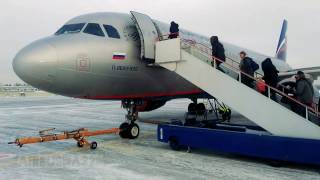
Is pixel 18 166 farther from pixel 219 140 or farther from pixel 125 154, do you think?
pixel 219 140

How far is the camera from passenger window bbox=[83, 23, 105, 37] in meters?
10.6

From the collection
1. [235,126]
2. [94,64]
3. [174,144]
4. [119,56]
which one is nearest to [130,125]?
[174,144]

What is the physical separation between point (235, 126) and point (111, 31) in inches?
200

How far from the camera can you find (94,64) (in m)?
10.2

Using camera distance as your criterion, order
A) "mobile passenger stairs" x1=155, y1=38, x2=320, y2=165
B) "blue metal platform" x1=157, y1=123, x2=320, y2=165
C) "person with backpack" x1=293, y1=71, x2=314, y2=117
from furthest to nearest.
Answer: "person with backpack" x1=293, y1=71, x2=314, y2=117
"mobile passenger stairs" x1=155, y1=38, x2=320, y2=165
"blue metal platform" x1=157, y1=123, x2=320, y2=165

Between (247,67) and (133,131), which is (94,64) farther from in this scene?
(247,67)

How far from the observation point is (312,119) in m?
9.05

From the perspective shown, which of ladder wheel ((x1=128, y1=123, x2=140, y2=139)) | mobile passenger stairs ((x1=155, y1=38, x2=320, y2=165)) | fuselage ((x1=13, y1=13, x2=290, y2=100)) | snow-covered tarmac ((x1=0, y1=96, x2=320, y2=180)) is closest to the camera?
snow-covered tarmac ((x1=0, y1=96, x2=320, y2=180))

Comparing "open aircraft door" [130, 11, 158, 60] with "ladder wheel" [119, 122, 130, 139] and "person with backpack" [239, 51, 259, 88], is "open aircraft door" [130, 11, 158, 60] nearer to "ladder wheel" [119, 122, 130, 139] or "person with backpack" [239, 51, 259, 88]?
"ladder wheel" [119, 122, 130, 139]

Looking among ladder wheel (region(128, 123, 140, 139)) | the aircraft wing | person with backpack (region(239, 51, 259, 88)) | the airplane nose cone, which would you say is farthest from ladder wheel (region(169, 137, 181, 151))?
the aircraft wing

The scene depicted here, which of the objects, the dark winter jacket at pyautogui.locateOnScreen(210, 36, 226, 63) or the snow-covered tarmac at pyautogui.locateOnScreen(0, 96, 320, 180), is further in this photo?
the dark winter jacket at pyautogui.locateOnScreen(210, 36, 226, 63)

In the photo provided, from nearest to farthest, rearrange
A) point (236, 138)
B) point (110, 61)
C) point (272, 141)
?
1. point (272, 141)
2. point (236, 138)
3. point (110, 61)

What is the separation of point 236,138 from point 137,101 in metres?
4.91

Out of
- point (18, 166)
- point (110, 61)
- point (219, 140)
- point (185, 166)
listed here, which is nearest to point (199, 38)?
point (110, 61)
